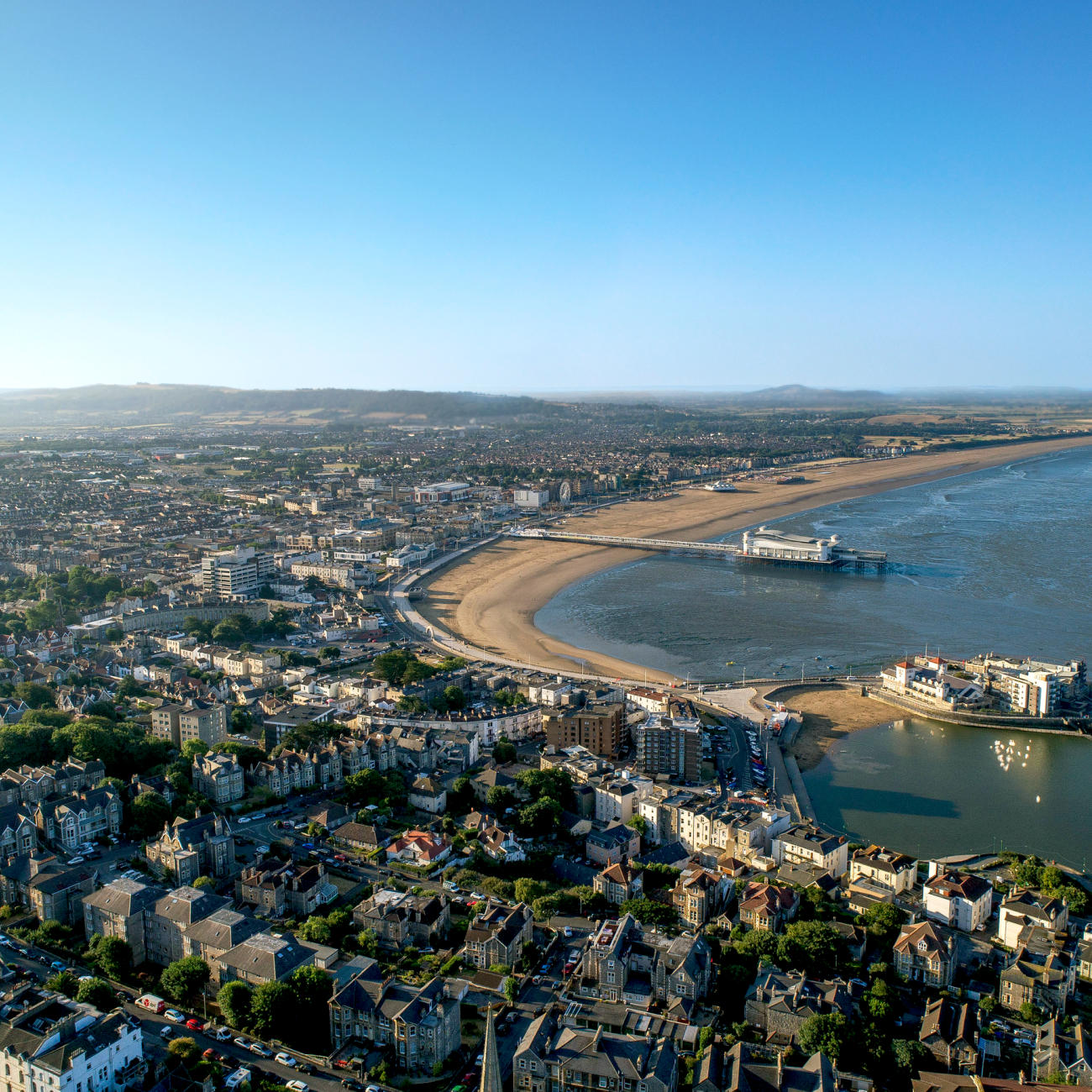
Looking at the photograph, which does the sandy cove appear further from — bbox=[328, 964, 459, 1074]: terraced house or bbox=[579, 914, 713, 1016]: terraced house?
bbox=[328, 964, 459, 1074]: terraced house

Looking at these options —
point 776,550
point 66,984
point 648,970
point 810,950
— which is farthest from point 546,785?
point 776,550

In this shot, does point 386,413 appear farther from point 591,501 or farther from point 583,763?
point 583,763

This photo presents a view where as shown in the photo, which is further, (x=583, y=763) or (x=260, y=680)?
(x=260, y=680)

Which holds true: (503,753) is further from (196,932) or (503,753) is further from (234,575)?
(234,575)

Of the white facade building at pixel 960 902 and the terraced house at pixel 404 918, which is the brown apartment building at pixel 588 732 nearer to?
the terraced house at pixel 404 918

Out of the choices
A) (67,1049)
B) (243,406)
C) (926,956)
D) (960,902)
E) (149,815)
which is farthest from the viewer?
(243,406)

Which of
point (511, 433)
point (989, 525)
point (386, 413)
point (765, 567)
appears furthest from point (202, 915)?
point (386, 413)

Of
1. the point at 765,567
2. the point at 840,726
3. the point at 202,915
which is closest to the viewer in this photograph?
the point at 202,915
